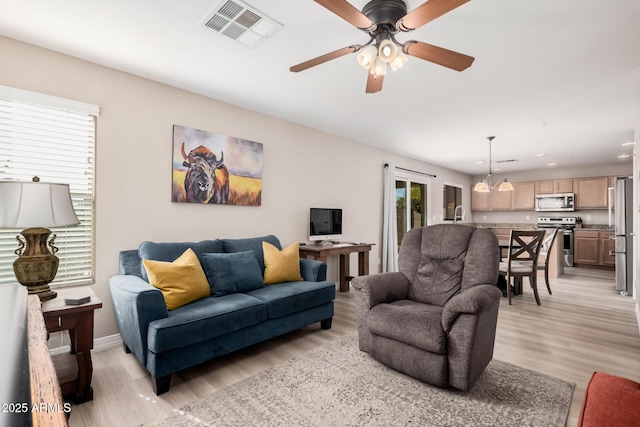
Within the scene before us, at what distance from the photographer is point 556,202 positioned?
7.46 m

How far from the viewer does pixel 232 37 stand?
2.27 m

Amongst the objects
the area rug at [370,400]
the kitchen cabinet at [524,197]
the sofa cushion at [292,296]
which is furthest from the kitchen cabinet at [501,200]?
the sofa cushion at [292,296]

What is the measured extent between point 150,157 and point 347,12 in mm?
2310

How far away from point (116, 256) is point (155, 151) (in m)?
1.04

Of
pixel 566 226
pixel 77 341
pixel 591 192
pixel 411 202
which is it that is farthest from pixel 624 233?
pixel 77 341

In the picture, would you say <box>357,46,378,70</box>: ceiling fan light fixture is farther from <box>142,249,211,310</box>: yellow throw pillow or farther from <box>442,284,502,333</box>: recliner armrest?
<box>142,249,211,310</box>: yellow throw pillow

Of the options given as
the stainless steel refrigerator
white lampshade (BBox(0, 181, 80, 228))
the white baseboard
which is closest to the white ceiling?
the stainless steel refrigerator

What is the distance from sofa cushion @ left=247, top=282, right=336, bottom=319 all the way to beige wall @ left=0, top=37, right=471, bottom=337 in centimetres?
104

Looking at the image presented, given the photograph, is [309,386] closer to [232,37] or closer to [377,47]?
[377,47]

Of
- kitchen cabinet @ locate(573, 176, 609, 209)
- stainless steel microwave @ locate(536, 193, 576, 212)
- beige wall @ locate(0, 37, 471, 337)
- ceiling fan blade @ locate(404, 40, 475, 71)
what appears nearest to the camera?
ceiling fan blade @ locate(404, 40, 475, 71)

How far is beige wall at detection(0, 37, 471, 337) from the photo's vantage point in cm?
256

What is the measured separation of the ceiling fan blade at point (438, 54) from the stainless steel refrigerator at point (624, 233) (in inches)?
173

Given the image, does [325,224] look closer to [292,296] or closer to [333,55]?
[292,296]

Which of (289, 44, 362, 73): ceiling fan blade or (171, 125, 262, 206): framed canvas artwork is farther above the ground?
(289, 44, 362, 73): ceiling fan blade
